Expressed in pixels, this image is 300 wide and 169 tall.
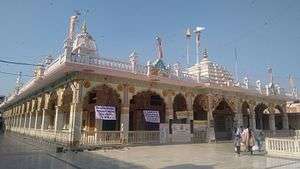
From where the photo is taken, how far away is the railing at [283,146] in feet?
40.7

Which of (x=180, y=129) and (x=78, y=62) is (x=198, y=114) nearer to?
(x=180, y=129)

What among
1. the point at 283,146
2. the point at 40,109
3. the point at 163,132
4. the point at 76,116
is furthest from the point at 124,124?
the point at 40,109

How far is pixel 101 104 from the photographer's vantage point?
765 inches

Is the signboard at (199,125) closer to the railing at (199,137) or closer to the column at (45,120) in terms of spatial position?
the railing at (199,137)

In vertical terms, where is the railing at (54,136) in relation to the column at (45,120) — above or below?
below

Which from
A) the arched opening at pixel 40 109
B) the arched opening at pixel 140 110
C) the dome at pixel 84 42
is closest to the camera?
the arched opening at pixel 140 110

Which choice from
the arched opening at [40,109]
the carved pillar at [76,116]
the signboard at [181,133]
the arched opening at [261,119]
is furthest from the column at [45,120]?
the arched opening at [261,119]

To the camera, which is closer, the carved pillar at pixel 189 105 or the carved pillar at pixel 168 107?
the carved pillar at pixel 168 107

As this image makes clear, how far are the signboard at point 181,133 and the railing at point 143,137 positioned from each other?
1323 millimetres

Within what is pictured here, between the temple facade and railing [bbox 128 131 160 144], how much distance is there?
0.21 ft

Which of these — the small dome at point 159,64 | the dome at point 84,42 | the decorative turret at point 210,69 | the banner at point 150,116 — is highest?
the dome at point 84,42

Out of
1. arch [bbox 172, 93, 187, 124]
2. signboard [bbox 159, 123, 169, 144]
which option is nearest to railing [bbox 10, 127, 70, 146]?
signboard [bbox 159, 123, 169, 144]

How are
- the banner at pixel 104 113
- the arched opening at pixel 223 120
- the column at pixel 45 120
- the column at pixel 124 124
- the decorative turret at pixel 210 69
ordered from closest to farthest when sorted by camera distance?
1. the banner at pixel 104 113
2. the column at pixel 124 124
3. the column at pixel 45 120
4. the decorative turret at pixel 210 69
5. the arched opening at pixel 223 120

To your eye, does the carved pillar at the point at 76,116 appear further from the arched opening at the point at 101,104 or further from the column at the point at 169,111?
the column at the point at 169,111
